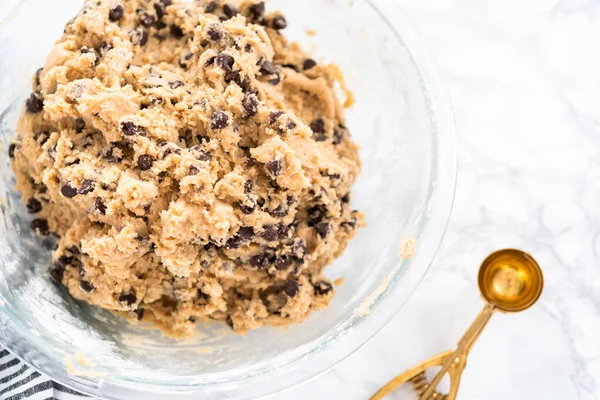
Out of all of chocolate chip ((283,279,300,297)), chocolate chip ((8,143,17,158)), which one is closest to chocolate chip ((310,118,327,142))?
chocolate chip ((283,279,300,297))

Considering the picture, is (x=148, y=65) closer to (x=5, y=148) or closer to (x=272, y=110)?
(x=272, y=110)

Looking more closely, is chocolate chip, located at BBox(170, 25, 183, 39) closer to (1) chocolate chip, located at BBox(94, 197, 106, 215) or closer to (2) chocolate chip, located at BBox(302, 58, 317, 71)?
(2) chocolate chip, located at BBox(302, 58, 317, 71)

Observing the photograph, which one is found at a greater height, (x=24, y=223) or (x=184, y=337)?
(x=24, y=223)

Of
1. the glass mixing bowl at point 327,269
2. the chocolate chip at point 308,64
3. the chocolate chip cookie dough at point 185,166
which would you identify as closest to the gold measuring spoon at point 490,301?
the glass mixing bowl at point 327,269

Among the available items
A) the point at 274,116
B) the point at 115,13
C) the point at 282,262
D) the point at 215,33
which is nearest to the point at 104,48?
the point at 115,13

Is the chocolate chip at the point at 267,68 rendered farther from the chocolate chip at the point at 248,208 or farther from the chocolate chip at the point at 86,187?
the chocolate chip at the point at 86,187

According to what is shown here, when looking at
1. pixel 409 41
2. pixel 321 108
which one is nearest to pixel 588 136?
pixel 409 41

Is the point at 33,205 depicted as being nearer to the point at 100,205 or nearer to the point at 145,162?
the point at 100,205
